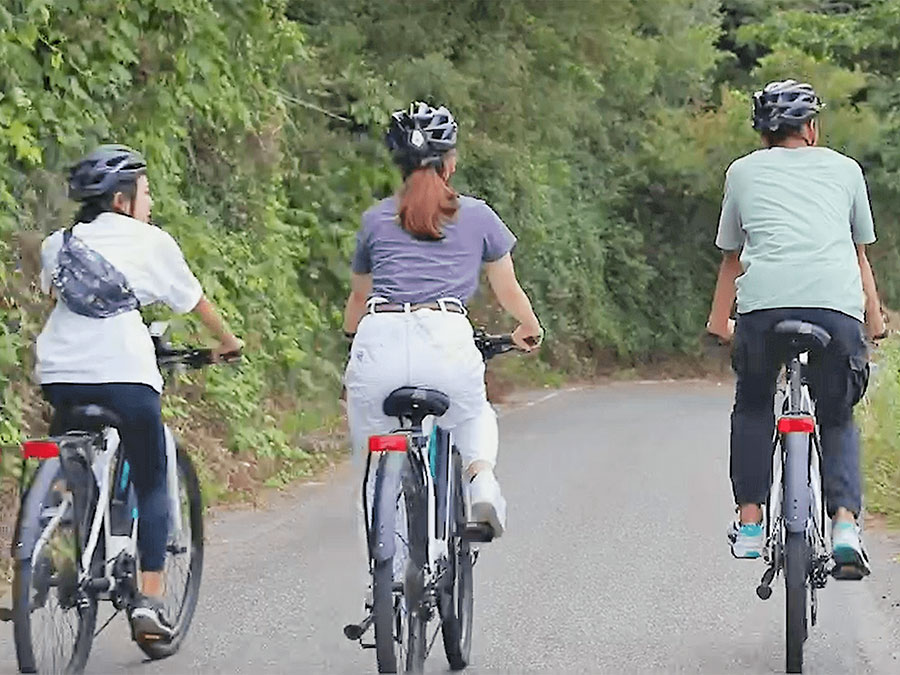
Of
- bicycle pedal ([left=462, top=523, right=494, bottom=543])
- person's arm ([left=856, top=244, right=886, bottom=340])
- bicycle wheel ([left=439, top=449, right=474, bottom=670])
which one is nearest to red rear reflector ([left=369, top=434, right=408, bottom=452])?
bicycle wheel ([left=439, top=449, right=474, bottom=670])

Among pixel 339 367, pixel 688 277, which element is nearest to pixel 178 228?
pixel 339 367

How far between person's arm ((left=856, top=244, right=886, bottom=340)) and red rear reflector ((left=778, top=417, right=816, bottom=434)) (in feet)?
1.83

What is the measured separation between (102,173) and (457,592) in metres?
1.94

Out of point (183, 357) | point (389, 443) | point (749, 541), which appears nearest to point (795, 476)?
point (749, 541)

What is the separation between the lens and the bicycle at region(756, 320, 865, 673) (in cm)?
577

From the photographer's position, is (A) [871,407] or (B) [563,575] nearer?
(B) [563,575]

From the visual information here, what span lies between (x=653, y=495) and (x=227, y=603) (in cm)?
488

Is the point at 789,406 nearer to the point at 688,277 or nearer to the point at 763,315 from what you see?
the point at 763,315

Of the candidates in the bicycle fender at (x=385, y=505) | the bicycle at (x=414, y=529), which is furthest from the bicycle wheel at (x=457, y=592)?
the bicycle fender at (x=385, y=505)

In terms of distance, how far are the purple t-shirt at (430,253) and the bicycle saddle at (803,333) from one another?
101cm

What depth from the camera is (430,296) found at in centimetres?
566

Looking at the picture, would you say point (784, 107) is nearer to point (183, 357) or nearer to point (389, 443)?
point (389, 443)

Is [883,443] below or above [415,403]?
below

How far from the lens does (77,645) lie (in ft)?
18.4
